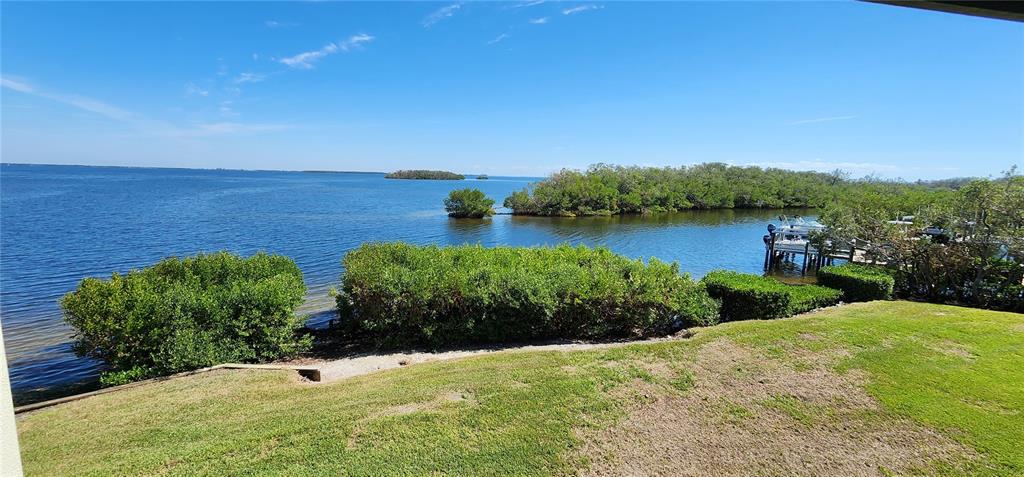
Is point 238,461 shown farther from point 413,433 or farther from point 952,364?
point 952,364

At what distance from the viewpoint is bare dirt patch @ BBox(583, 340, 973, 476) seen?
545 centimetres

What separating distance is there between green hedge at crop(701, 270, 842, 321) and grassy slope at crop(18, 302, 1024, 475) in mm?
2246

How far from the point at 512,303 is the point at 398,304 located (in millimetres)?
2959

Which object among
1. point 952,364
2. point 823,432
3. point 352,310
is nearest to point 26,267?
point 352,310

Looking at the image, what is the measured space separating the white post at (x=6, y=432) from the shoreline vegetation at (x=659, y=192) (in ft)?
195

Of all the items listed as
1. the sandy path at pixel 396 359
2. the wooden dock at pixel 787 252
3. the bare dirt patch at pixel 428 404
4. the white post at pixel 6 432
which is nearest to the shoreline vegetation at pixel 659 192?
the wooden dock at pixel 787 252

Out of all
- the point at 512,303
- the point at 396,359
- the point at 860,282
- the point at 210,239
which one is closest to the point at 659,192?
Answer: the point at 860,282

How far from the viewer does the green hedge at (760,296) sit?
40.8 ft

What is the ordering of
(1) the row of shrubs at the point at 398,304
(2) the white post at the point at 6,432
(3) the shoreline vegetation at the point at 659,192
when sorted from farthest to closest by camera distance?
1. (3) the shoreline vegetation at the point at 659,192
2. (1) the row of shrubs at the point at 398,304
3. (2) the white post at the point at 6,432

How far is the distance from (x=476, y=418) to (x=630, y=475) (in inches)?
87.9

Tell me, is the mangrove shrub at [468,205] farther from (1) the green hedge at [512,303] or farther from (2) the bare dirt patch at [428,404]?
(2) the bare dirt patch at [428,404]

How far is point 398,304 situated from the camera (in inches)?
454

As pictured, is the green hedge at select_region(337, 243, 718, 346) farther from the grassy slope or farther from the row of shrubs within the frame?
the grassy slope

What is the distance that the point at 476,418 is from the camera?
640 cm
